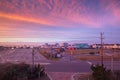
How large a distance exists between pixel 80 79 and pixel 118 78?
A: 192 inches

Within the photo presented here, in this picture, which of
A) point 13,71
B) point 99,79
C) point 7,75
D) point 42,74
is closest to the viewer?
point 99,79

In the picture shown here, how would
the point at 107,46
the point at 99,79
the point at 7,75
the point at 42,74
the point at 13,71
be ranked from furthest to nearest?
the point at 107,46 → the point at 42,74 → the point at 13,71 → the point at 7,75 → the point at 99,79

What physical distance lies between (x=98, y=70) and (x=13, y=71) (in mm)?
10863

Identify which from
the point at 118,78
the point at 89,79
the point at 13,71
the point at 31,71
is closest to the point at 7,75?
the point at 13,71

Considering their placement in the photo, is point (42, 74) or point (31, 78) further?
point (42, 74)

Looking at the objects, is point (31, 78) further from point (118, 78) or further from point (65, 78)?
point (118, 78)

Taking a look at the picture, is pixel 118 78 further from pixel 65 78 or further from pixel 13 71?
pixel 13 71

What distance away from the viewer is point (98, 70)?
1050 inches

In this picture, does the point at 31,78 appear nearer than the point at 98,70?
No

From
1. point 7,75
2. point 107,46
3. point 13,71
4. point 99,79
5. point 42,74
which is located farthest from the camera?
point 107,46

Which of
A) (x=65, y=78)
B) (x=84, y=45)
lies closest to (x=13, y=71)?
(x=65, y=78)

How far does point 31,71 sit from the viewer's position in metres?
32.1

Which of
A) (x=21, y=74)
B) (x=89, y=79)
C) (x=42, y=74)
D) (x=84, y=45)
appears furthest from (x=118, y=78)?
(x=84, y=45)

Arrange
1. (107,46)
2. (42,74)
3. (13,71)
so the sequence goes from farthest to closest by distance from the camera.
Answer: (107,46) → (42,74) → (13,71)
